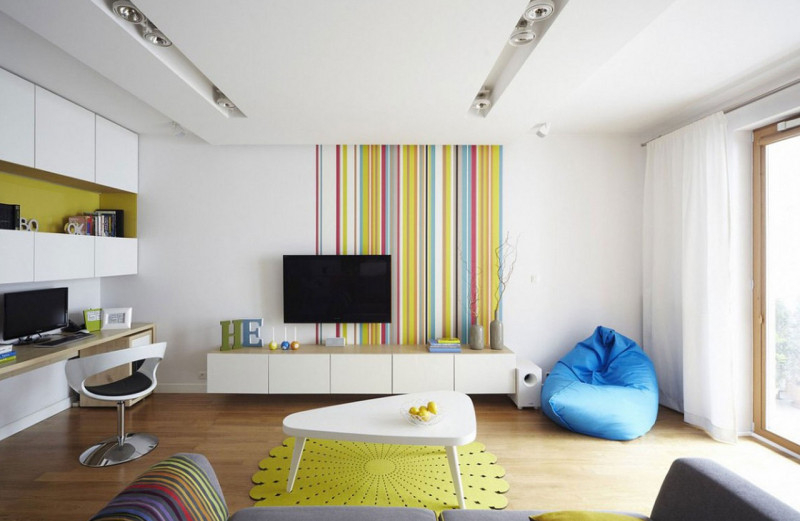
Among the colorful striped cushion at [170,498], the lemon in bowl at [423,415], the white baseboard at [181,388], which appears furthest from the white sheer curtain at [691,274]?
the white baseboard at [181,388]

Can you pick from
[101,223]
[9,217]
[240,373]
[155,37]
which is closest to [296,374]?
[240,373]

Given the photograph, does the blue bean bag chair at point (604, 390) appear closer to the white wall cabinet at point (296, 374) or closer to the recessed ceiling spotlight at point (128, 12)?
the white wall cabinet at point (296, 374)

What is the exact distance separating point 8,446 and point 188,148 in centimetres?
281

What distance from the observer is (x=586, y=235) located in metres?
4.23

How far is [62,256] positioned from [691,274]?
5045 mm

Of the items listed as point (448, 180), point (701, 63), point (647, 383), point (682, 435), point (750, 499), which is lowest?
point (682, 435)

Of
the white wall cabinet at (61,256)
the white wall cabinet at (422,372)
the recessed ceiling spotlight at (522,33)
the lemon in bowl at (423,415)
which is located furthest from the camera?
the white wall cabinet at (422,372)

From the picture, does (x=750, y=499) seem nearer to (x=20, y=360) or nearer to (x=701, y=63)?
(x=701, y=63)

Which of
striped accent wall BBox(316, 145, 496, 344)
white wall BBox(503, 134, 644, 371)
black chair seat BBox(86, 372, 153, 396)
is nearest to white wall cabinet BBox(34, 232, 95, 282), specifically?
black chair seat BBox(86, 372, 153, 396)

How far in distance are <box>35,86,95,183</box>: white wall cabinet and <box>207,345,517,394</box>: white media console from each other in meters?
1.91

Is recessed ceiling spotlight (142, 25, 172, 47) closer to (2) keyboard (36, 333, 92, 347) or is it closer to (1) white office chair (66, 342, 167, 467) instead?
(1) white office chair (66, 342, 167, 467)

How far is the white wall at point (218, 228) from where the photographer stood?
13.7ft

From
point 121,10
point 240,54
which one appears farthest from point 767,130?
point 121,10

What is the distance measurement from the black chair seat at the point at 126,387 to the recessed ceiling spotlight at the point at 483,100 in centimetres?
318
